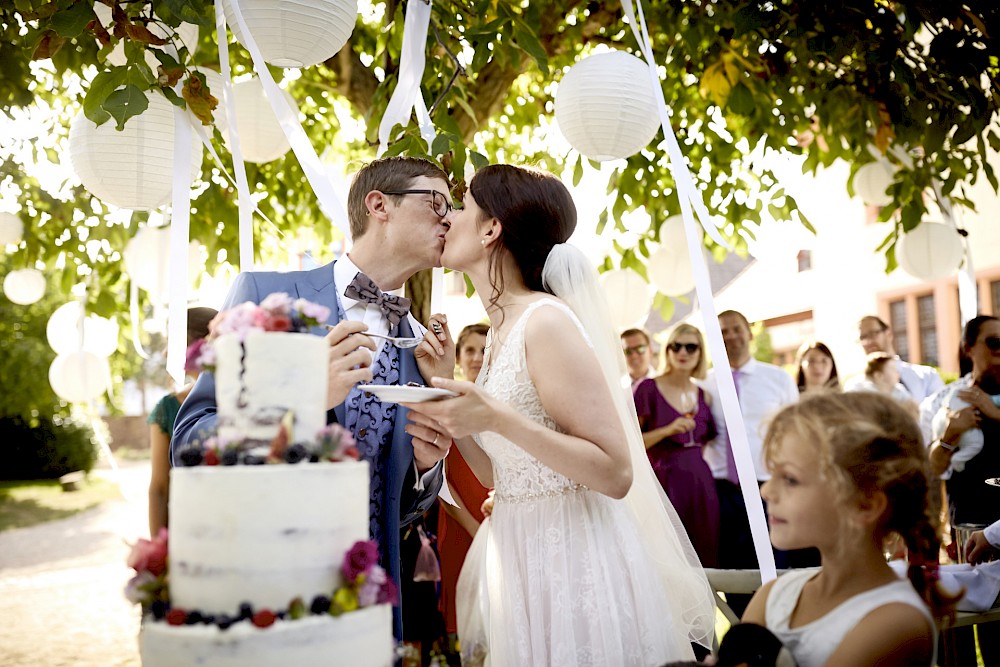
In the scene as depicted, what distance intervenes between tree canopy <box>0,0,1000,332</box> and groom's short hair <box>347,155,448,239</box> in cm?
36

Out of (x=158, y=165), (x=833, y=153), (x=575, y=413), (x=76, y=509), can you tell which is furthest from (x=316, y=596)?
(x=76, y=509)

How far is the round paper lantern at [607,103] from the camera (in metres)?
3.55

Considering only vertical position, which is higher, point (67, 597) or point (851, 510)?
point (851, 510)

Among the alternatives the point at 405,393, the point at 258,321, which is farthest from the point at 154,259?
the point at 258,321

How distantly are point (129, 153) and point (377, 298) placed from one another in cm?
134

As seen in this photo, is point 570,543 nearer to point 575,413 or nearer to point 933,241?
point 575,413

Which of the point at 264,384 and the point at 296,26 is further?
the point at 296,26

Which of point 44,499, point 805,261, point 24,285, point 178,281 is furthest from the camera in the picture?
point 805,261

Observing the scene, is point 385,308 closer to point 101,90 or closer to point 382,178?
point 382,178

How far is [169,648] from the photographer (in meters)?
1.35

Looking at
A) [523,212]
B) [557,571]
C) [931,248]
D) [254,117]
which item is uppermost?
[254,117]

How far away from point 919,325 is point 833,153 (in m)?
13.3

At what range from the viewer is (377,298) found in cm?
247

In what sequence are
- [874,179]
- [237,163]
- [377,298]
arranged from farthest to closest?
[874,179] < [237,163] < [377,298]
